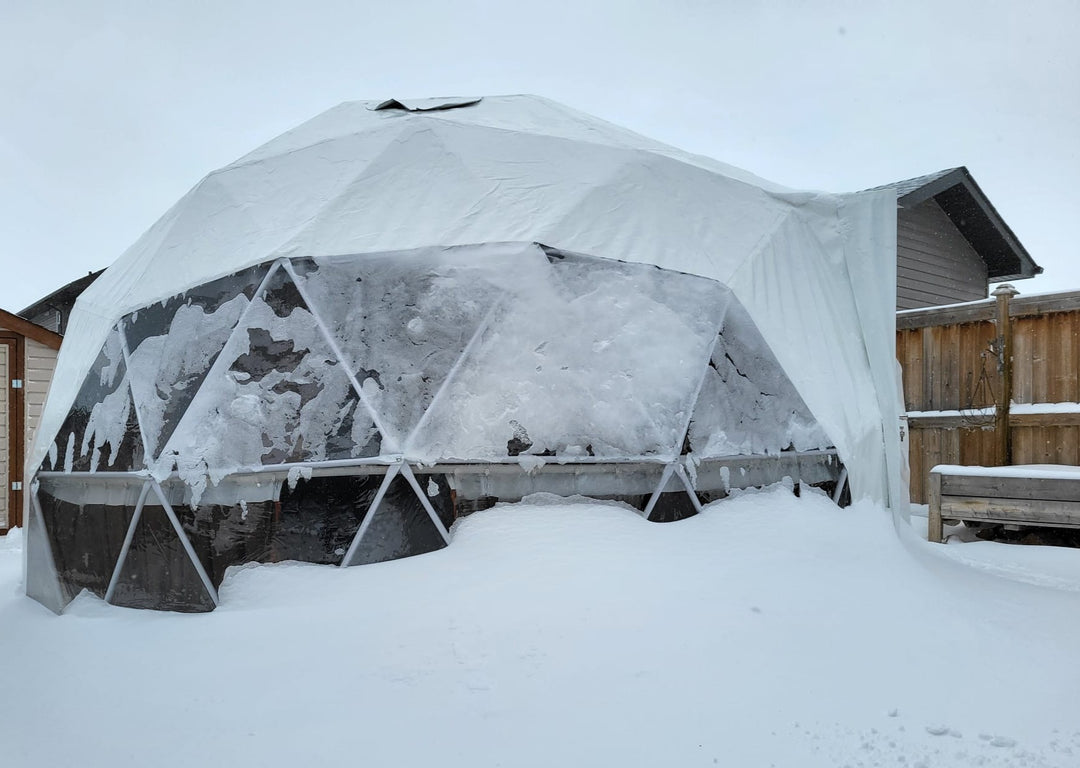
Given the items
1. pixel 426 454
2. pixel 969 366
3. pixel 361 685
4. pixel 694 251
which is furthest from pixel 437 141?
pixel 969 366

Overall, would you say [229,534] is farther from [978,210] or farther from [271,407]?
[978,210]

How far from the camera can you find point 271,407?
4.45 meters

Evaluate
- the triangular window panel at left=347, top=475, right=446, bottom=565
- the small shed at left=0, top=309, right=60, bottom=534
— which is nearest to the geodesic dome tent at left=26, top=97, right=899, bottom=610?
the triangular window panel at left=347, top=475, right=446, bottom=565

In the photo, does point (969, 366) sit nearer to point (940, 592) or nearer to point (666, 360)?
point (940, 592)

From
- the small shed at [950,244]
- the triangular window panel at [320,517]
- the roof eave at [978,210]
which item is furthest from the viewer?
the small shed at [950,244]

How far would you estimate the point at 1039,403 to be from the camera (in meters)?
7.88

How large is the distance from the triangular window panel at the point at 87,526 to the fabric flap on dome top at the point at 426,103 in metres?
3.55

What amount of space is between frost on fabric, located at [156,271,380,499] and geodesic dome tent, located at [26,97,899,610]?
14 mm

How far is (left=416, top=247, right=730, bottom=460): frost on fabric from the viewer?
14.6 feet

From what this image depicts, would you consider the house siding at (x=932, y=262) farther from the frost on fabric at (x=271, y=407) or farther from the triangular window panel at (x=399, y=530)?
the frost on fabric at (x=271, y=407)

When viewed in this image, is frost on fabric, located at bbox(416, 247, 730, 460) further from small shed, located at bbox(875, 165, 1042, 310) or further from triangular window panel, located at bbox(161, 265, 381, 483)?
small shed, located at bbox(875, 165, 1042, 310)

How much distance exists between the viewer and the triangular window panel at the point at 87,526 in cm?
477

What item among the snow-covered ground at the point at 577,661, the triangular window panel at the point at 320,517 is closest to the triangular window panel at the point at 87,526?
the snow-covered ground at the point at 577,661

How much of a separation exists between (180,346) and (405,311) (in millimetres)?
1446
